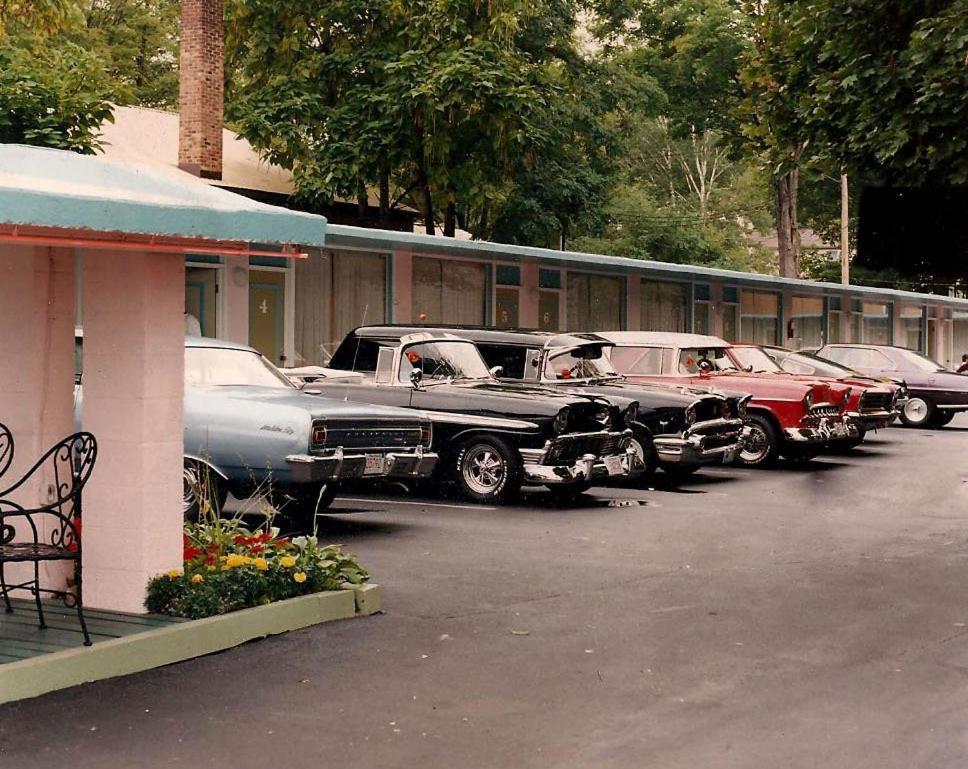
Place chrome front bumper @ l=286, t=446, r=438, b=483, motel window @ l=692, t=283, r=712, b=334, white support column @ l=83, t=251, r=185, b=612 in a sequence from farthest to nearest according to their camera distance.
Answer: motel window @ l=692, t=283, r=712, b=334 → chrome front bumper @ l=286, t=446, r=438, b=483 → white support column @ l=83, t=251, r=185, b=612

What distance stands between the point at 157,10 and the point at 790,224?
70.4ft

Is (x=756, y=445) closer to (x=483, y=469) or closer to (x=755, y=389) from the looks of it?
(x=755, y=389)

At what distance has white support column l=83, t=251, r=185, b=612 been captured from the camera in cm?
818

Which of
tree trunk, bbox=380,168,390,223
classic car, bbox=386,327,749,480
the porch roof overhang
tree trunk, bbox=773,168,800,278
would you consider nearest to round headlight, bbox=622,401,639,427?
classic car, bbox=386,327,749,480

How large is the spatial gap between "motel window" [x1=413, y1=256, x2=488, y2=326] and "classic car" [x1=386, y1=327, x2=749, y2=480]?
23.4 ft

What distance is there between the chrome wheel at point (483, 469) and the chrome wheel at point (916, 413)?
17818 mm

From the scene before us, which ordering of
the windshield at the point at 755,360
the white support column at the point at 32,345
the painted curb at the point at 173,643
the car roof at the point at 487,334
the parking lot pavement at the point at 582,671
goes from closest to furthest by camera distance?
1. the parking lot pavement at the point at 582,671
2. the painted curb at the point at 173,643
3. the white support column at the point at 32,345
4. the car roof at the point at 487,334
5. the windshield at the point at 755,360

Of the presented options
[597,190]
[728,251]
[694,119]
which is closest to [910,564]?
[597,190]

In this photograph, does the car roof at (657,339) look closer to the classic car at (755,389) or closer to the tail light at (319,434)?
the classic car at (755,389)

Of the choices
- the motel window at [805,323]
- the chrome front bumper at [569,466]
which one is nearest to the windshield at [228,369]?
the chrome front bumper at [569,466]

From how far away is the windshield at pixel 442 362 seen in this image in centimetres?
1588

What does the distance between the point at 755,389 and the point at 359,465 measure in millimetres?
9308

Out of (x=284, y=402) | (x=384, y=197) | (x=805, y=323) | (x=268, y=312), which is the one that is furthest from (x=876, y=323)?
(x=284, y=402)

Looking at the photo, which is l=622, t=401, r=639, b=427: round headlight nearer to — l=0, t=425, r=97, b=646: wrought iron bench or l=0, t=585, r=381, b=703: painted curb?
l=0, t=585, r=381, b=703: painted curb
